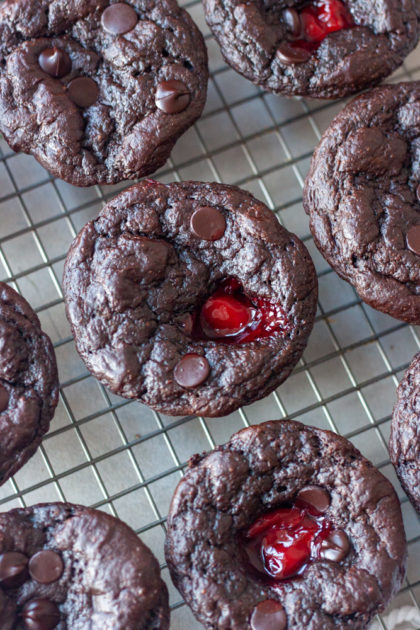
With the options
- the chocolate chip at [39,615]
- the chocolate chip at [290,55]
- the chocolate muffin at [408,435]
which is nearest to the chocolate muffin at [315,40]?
the chocolate chip at [290,55]

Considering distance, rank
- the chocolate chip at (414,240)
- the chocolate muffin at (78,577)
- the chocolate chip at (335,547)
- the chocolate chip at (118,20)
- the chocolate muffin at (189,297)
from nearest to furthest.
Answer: the chocolate muffin at (78,577) → the chocolate chip at (335,547) → the chocolate muffin at (189,297) → the chocolate chip at (414,240) → the chocolate chip at (118,20)

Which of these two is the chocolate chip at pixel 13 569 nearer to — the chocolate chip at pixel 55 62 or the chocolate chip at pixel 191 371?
the chocolate chip at pixel 191 371

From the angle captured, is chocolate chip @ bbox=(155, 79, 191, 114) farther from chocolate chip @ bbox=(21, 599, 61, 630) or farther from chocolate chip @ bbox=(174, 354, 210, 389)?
chocolate chip @ bbox=(21, 599, 61, 630)

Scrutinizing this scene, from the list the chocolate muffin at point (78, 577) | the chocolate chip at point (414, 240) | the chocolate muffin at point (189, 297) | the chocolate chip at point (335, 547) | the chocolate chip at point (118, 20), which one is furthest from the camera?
the chocolate chip at point (118, 20)

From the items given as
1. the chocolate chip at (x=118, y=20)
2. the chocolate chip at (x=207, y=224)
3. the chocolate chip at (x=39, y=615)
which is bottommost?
the chocolate chip at (x=39, y=615)

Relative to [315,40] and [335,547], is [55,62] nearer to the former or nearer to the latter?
[315,40]

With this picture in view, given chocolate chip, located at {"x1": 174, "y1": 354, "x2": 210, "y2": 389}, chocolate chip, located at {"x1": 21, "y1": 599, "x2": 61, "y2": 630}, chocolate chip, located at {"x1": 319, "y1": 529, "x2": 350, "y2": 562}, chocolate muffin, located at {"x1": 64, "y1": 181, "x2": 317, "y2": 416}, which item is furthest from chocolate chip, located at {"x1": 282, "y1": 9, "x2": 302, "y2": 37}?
chocolate chip, located at {"x1": 21, "y1": 599, "x2": 61, "y2": 630}
